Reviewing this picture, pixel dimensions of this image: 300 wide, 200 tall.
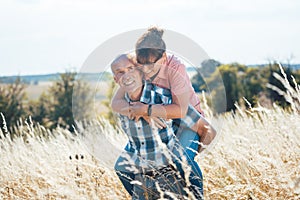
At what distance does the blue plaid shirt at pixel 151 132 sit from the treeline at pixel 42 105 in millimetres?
9803

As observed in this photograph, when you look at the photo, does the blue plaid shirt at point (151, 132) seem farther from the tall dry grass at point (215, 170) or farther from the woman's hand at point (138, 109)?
the tall dry grass at point (215, 170)

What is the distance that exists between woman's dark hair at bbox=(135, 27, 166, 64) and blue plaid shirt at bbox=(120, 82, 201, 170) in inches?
9.6

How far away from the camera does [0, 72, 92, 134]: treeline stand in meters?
13.5

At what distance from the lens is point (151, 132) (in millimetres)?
3400

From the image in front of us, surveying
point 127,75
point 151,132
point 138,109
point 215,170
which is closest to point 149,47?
point 127,75

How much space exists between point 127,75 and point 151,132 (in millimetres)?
407

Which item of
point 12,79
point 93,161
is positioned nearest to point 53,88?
point 12,79

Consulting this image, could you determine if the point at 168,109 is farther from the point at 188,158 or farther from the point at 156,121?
the point at 188,158

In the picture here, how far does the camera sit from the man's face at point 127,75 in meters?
3.22

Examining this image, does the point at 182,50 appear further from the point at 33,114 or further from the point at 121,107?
the point at 33,114

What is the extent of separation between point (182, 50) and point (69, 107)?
36.5 feet

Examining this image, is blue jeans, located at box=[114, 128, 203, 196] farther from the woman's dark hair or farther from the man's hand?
the woman's dark hair

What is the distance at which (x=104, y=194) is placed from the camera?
12.4 feet

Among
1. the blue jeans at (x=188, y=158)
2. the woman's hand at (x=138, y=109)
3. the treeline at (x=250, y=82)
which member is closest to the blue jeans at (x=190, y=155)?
the blue jeans at (x=188, y=158)
